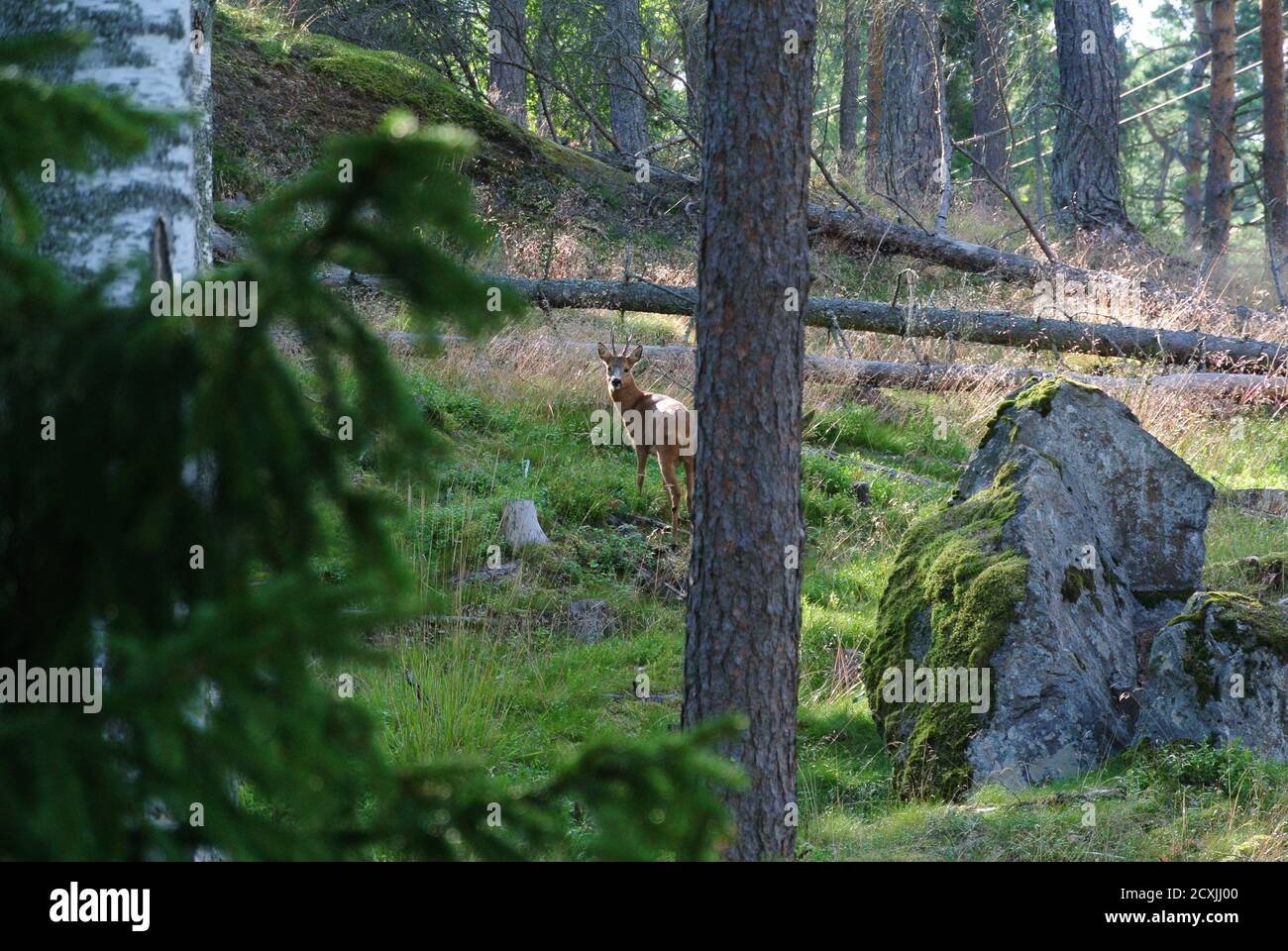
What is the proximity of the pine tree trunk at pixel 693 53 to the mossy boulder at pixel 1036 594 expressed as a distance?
7507 mm

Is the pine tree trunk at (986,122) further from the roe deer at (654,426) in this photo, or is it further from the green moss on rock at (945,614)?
the green moss on rock at (945,614)

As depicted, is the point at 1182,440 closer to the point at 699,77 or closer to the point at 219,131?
the point at 699,77

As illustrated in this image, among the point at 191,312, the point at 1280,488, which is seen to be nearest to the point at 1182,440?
the point at 1280,488

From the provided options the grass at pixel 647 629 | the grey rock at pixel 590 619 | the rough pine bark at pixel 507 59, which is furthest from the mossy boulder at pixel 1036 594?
the rough pine bark at pixel 507 59

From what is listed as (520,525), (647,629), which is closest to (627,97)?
(520,525)

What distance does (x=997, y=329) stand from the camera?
1263 centimetres

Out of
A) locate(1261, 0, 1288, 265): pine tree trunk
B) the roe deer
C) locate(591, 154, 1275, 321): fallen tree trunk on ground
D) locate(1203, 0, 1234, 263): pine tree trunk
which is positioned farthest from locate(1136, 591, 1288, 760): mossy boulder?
locate(1261, 0, 1288, 265): pine tree trunk

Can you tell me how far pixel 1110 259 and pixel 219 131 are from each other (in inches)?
520

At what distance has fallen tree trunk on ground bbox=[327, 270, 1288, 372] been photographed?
40.6 feet

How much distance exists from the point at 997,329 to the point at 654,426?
5008 mm

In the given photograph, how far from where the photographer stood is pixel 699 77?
50.6 feet

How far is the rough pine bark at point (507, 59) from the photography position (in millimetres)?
16719

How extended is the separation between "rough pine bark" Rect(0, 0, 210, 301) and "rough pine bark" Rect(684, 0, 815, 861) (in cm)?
246

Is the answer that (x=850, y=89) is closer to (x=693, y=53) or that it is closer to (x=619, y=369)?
(x=693, y=53)
